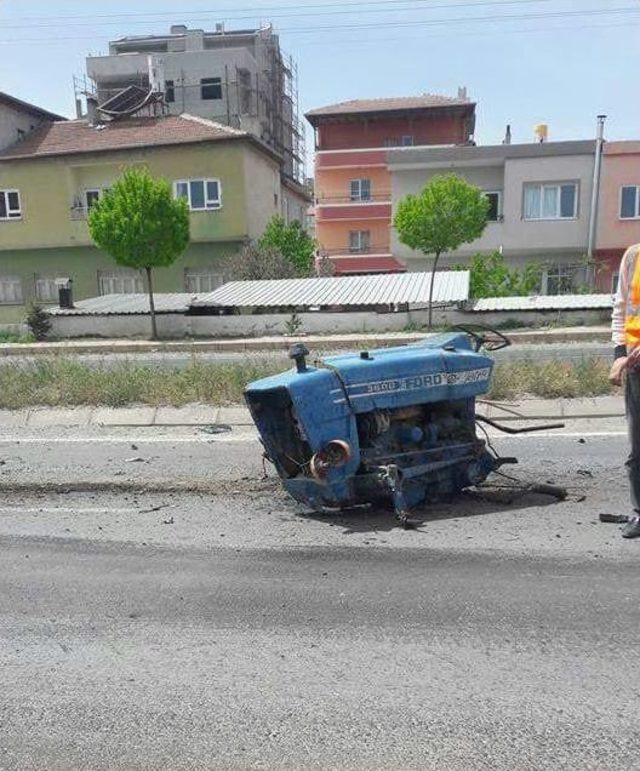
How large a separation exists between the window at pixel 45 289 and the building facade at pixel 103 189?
0.05 m

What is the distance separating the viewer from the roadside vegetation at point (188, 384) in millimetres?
9539

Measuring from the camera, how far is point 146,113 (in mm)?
37531

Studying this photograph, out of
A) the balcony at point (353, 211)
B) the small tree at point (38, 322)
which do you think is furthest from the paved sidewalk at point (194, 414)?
the balcony at point (353, 211)

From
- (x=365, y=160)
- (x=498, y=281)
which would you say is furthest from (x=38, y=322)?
(x=365, y=160)

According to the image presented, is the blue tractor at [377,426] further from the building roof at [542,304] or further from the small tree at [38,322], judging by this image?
the small tree at [38,322]

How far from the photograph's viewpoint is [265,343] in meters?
18.9

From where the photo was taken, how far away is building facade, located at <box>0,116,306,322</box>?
1219 inches

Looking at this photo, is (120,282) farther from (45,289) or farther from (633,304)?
(633,304)

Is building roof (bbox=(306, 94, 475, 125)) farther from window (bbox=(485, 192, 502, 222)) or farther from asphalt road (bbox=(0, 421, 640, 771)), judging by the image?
asphalt road (bbox=(0, 421, 640, 771))

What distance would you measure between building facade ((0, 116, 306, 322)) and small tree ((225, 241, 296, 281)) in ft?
8.80

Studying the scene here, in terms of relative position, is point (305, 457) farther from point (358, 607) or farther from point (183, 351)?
point (183, 351)

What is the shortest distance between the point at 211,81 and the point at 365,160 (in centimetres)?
1455

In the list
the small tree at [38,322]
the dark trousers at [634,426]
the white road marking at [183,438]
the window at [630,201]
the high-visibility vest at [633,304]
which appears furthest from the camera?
the window at [630,201]

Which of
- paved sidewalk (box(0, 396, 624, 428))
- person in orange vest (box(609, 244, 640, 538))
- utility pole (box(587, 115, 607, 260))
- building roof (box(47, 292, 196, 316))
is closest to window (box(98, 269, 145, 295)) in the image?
building roof (box(47, 292, 196, 316))
